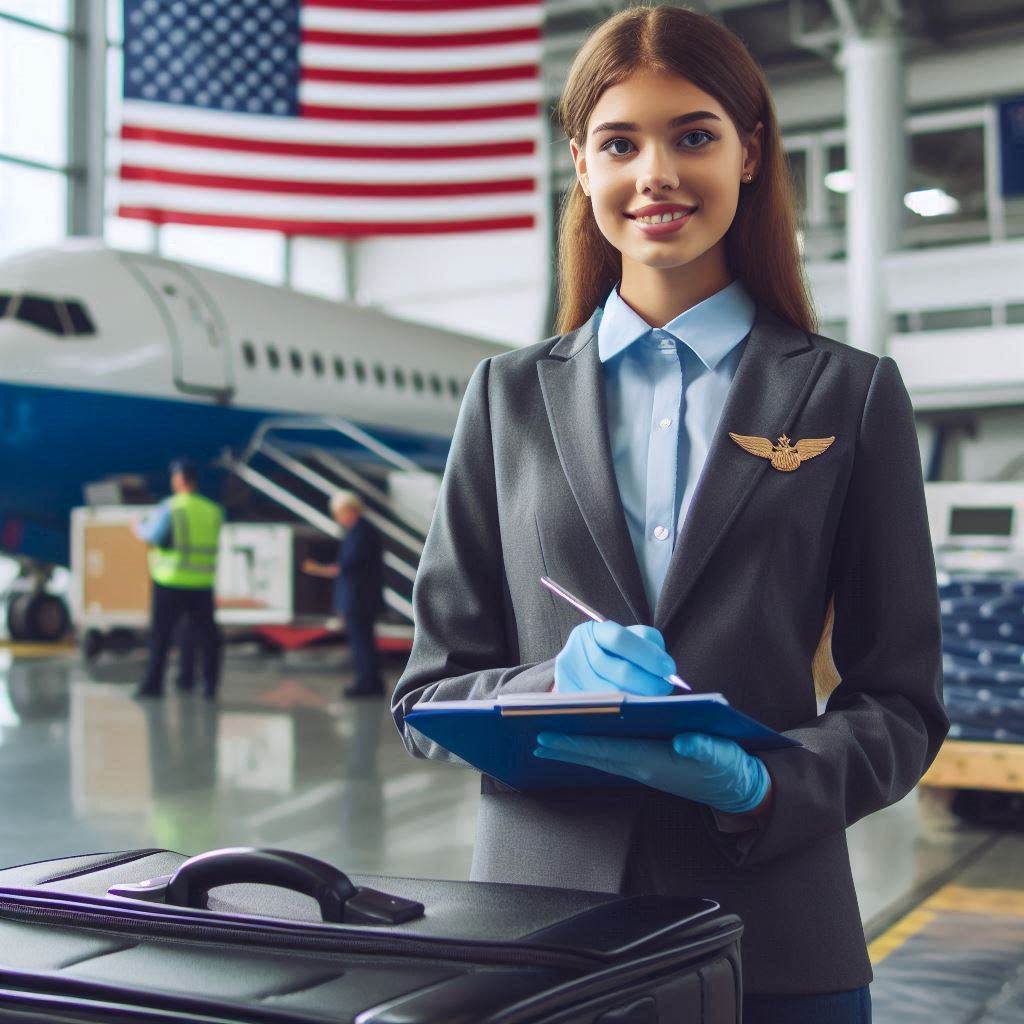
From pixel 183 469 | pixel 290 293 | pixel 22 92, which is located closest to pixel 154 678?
pixel 183 469

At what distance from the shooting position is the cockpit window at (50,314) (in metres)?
10.6

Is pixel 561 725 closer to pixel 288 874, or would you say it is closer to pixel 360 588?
pixel 288 874

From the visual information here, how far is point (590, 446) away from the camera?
1215 millimetres

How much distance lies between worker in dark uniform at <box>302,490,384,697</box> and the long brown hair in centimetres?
787

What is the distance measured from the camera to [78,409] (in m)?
10.7


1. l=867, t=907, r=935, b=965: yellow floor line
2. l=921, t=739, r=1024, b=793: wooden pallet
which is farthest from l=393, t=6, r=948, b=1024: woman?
l=921, t=739, r=1024, b=793: wooden pallet

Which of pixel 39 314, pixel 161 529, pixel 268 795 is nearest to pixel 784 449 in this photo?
pixel 268 795

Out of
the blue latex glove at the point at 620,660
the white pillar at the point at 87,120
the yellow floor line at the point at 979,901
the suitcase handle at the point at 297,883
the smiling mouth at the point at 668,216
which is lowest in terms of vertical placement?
the yellow floor line at the point at 979,901

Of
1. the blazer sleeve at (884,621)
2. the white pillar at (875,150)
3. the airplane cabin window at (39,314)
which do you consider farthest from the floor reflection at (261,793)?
the white pillar at (875,150)

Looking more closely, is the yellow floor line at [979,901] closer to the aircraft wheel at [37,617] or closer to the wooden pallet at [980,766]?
the wooden pallet at [980,766]

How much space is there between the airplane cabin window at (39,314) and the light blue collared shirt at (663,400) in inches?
400

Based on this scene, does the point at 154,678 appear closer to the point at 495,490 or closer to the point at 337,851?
the point at 337,851

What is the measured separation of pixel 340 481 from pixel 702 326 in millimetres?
11076

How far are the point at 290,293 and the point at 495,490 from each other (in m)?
12.7
